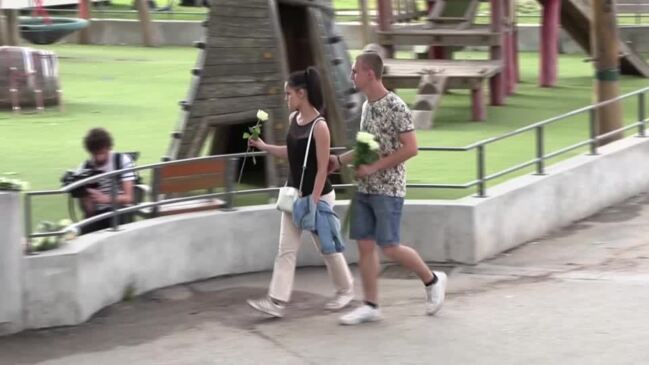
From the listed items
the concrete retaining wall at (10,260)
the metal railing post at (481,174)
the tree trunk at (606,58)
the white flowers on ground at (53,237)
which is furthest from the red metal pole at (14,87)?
the concrete retaining wall at (10,260)

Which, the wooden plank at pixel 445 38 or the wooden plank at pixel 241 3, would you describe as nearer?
the wooden plank at pixel 241 3

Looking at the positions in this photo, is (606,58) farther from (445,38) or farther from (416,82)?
(445,38)

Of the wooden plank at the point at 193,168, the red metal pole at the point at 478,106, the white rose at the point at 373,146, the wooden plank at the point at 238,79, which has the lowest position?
the red metal pole at the point at 478,106

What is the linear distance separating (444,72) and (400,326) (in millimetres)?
8915

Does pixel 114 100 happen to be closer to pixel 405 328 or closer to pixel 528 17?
pixel 405 328

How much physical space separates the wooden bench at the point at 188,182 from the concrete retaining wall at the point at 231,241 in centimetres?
13

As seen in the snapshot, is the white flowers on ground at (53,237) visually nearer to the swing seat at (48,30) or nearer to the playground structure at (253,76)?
the playground structure at (253,76)

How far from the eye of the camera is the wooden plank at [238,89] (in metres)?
9.55

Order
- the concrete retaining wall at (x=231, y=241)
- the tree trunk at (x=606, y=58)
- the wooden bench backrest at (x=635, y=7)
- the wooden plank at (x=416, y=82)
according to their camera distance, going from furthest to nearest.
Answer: the wooden bench backrest at (x=635, y=7), the wooden plank at (x=416, y=82), the tree trunk at (x=606, y=58), the concrete retaining wall at (x=231, y=241)

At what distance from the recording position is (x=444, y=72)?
52.0 ft

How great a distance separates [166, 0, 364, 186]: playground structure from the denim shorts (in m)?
2.43

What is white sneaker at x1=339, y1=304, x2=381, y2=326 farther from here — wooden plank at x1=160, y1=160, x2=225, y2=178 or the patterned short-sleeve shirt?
wooden plank at x1=160, y1=160, x2=225, y2=178

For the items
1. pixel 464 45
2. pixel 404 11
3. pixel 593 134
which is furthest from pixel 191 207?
pixel 404 11

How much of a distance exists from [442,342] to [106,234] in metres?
2.35
